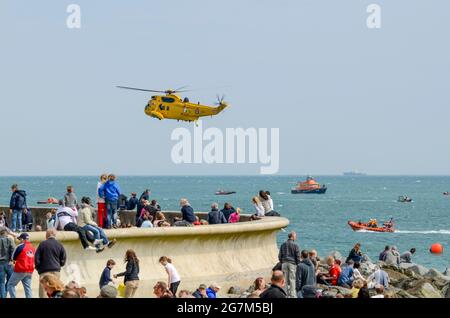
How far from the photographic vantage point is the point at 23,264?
16.3 meters

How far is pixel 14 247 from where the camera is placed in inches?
660

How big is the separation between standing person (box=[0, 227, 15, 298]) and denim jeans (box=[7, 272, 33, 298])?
218 millimetres

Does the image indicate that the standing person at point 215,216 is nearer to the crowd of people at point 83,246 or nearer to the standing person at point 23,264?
the crowd of people at point 83,246

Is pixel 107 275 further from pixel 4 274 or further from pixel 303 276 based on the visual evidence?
pixel 303 276

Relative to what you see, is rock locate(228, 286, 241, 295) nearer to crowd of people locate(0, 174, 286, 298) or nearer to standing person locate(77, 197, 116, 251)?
crowd of people locate(0, 174, 286, 298)

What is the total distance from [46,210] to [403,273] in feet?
38.1

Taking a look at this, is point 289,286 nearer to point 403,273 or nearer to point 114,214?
point 114,214

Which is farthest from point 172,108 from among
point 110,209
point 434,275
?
point 110,209

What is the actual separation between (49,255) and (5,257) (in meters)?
0.87

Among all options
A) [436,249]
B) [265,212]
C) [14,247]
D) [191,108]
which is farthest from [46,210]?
[436,249]

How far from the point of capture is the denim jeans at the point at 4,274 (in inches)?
A: 657

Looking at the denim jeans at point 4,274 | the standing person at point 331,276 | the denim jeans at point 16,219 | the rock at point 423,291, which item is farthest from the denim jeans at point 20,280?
the rock at point 423,291

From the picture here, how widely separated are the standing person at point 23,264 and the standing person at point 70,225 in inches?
67.6

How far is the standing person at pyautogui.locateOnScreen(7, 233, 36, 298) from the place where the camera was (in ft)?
53.4
